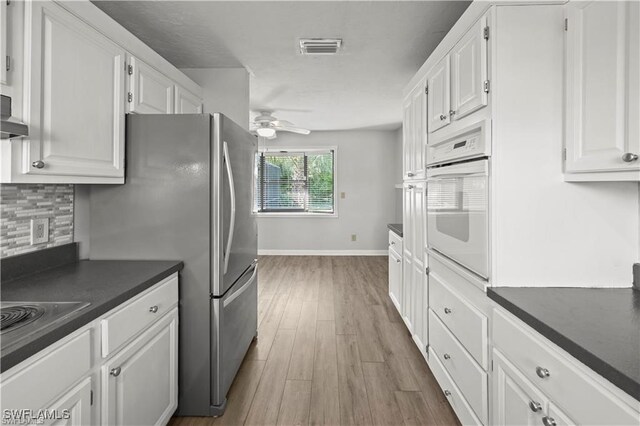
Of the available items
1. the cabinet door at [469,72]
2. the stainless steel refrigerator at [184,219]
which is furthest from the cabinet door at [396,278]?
the stainless steel refrigerator at [184,219]

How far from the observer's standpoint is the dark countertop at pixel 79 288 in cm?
94

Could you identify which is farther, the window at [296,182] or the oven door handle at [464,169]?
the window at [296,182]

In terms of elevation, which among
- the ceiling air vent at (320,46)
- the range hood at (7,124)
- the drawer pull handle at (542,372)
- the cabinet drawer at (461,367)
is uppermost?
the ceiling air vent at (320,46)

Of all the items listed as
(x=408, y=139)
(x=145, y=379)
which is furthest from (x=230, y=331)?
(x=408, y=139)

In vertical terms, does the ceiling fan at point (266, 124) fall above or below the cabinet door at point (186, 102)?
above

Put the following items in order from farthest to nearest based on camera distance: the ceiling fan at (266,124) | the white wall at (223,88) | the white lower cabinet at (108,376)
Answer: the ceiling fan at (266,124)
the white wall at (223,88)
the white lower cabinet at (108,376)

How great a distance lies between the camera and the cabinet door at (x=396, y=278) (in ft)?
10.5

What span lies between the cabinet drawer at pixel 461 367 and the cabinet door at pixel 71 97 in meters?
2.02

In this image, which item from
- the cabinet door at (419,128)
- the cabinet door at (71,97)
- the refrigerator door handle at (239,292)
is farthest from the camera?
the cabinet door at (419,128)

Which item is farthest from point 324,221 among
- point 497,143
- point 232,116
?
point 497,143

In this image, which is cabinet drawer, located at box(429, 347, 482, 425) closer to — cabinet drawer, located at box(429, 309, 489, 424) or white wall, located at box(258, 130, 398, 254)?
cabinet drawer, located at box(429, 309, 489, 424)

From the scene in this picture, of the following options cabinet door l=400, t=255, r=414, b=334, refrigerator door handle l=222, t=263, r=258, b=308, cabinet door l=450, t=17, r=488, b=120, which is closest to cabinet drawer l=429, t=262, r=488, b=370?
cabinet door l=400, t=255, r=414, b=334

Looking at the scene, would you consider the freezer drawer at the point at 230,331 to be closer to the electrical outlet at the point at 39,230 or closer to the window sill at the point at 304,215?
the electrical outlet at the point at 39,230

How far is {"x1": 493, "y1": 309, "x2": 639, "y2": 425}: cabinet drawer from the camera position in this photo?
81 cm
